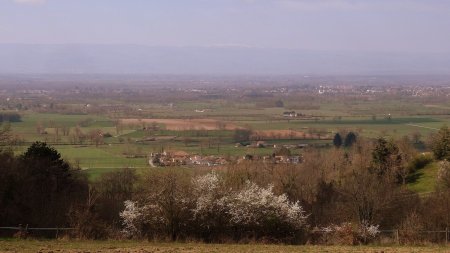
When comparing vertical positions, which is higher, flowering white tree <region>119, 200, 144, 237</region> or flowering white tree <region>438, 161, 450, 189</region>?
flowering white tree <region>119, 200, 144, 237</region>

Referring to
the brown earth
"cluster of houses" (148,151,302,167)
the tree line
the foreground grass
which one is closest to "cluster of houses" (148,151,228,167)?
"cluster of houses" (148,151,302,167)

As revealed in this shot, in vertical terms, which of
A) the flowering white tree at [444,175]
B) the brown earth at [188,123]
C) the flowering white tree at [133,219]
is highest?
the flowering white tree at [133,219]

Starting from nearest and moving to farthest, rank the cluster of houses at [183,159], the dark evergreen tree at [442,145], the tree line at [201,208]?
the tree line at [201,208] < the dark evergreen tree at [442,145] < the cluster of houses at [183,159]

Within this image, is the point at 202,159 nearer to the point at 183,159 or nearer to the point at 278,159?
the point at 183,159

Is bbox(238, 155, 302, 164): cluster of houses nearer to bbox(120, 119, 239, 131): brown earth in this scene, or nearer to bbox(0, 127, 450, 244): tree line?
bbox(0, 127, 450, 244): tree line

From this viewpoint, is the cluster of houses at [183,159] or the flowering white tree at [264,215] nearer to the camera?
the flowering white tree at [264,215]

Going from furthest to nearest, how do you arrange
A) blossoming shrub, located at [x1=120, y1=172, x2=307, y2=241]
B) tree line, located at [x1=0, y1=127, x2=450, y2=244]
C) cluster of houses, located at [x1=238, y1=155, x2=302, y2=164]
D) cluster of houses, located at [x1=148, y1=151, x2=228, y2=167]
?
cluster of houses, located at [x1=238, y1=155, x2=302, y2=164], cluster of houses, located at [x1=148, y1=151, x2=228, y2=167], blossoming shrub, located at [x1=120, y1=172, x2=307, y2=241], tree line, located at [x1=0, y1=127, x2=450, y2=244]

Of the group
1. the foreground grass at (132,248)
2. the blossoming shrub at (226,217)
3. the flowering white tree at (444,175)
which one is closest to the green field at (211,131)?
the flowering white tree at (444,175)

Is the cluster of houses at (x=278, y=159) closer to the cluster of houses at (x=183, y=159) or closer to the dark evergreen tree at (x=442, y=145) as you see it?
the cluster of houses at (x=183, y=159)

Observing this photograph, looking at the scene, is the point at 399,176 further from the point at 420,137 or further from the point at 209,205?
the point at 209,205

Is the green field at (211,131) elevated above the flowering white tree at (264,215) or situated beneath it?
situated beneath
